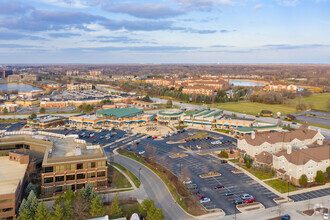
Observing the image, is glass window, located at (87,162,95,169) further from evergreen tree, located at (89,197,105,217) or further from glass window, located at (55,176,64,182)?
evergreen tree, located at (89,197,105,217)

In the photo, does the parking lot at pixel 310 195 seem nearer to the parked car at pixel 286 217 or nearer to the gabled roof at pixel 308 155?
Result: the gabled roof at pixel 308 155

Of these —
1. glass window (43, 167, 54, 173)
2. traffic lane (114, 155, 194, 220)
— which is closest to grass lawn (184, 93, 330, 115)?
traffic lane (114, 155, 194, 220)

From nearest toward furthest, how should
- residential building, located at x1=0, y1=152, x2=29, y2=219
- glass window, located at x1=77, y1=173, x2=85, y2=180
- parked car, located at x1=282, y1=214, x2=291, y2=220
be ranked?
residential building, located at x1=0, y1=152, x2=29, y2=219 → parked car, located at x1=282, y1=214, x2=291, y2=220 → glass window, located at x1=77, y1=173, x2=85, y2=180

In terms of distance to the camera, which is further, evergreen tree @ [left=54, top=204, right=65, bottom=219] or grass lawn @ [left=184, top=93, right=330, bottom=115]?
grass lawn @ [left=184, top=93, right=330, bottom=115]

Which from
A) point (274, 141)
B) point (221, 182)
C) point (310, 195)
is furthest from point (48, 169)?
point (274, 141)

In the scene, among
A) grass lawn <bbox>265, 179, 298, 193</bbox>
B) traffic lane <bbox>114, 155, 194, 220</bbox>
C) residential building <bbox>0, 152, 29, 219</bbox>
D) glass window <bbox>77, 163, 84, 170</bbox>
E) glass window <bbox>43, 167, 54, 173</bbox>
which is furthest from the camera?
grass lawn <bbox>265, 179, 298, 193</bbox>

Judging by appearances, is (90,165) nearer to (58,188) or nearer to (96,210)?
(58,188)

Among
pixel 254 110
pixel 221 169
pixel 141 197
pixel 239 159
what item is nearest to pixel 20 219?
pixel 141 197
